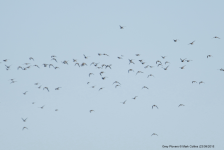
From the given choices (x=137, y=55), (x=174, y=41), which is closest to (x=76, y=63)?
(x=137, y=55)

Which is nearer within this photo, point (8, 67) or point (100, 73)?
point (100, 73)

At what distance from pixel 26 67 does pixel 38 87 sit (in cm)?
473

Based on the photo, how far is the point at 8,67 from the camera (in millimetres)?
77500

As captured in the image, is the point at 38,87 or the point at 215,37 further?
the point at 38,87

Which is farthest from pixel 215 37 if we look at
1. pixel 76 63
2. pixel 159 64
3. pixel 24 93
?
pixel 24 93

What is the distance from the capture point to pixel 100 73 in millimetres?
70000

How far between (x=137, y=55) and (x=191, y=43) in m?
9.67

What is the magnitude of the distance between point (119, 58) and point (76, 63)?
800 centimetres

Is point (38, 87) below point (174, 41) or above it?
below

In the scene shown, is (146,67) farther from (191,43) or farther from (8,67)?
(8,67)

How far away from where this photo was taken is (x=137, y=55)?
227ft

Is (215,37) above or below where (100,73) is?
above

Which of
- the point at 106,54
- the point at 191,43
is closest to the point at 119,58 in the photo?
the point at 106,54

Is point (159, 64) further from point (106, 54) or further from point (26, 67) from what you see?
point (26, 67)
